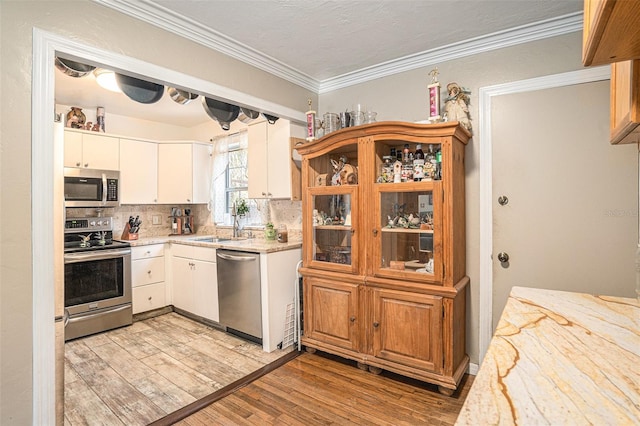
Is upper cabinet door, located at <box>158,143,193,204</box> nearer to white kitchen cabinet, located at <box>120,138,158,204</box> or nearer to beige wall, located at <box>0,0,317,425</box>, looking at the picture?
white kitchen cabinet, located at <box>120,138,158,204</box>

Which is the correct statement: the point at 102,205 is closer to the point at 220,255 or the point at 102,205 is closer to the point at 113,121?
the point at 113,121

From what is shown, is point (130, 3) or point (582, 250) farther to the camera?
point (582, 250)

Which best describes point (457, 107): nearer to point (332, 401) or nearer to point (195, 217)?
point (332, 401)

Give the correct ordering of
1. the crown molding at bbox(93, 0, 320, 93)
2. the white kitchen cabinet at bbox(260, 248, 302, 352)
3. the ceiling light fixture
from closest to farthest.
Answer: the crown molding at bbox(93, 0, 320, 93) < the ceiling light fixture < the white kitchen cabinet at bbox(260, 248, 302, 352)

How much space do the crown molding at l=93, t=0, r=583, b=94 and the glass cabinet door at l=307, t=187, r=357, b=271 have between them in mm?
1148

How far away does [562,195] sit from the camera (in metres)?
2.18

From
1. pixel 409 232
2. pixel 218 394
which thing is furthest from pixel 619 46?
pixel 218 394

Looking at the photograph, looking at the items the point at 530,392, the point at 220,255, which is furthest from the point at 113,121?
the point at 530,392

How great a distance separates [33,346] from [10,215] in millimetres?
629

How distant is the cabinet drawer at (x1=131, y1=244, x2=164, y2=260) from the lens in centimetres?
368

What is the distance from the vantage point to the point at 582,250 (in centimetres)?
212

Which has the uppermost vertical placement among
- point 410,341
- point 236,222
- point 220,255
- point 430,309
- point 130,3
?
point 130,3

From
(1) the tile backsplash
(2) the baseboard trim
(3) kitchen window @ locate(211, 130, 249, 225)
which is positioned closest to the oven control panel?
(1) the tile backsplash

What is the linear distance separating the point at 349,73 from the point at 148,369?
3.13 metres
